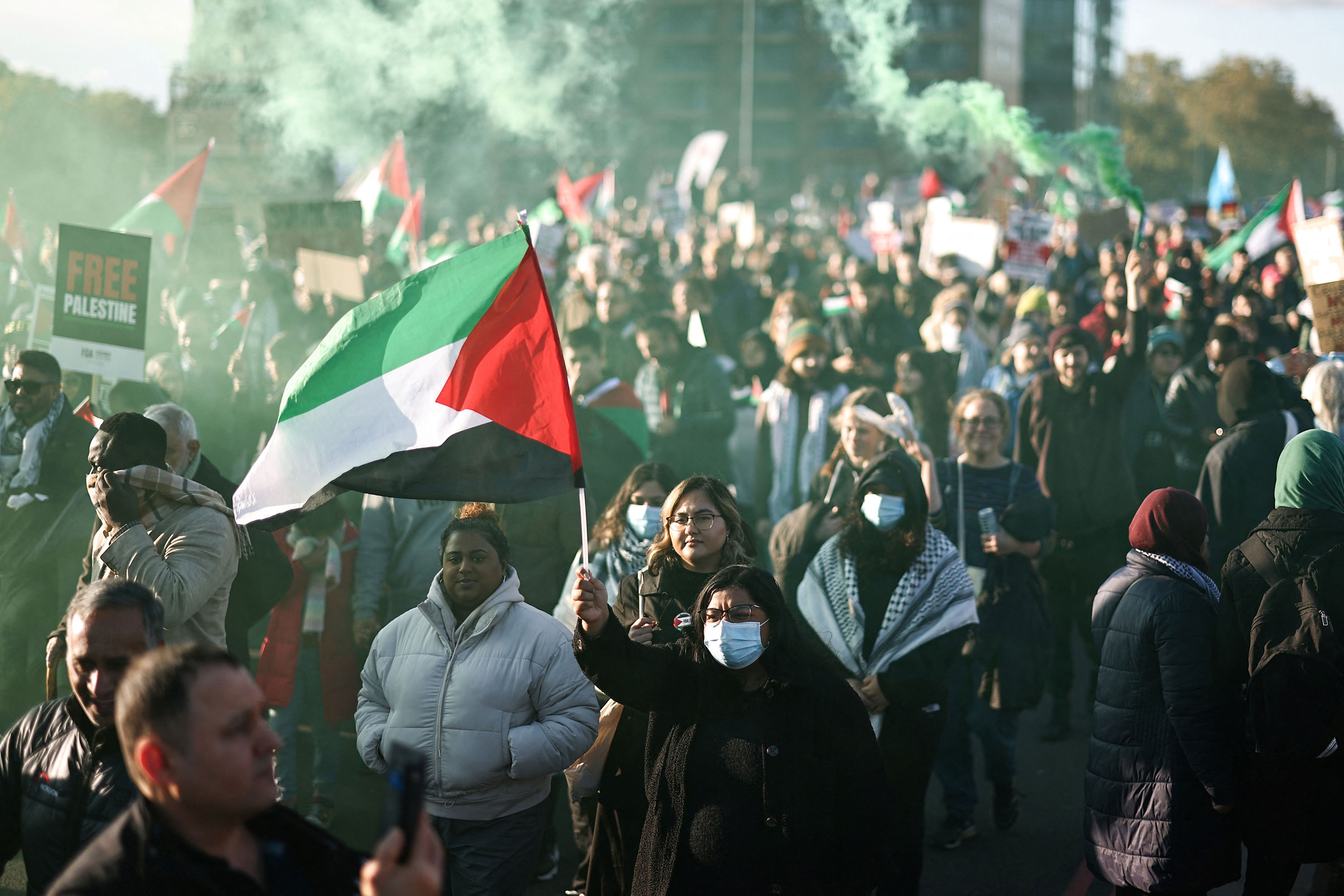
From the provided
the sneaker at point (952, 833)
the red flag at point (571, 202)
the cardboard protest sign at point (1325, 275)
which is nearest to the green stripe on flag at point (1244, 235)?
the cardboard protest sign at point (1325, 275)

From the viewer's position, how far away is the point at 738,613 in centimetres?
355

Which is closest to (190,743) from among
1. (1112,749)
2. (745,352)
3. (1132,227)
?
(1112,749)

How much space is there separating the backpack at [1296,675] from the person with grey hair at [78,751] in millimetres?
3353

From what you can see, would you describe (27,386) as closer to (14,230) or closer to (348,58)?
(14,230)

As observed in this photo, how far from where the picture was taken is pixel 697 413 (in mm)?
8000

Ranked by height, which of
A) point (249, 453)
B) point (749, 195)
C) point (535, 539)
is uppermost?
point (749, 195)

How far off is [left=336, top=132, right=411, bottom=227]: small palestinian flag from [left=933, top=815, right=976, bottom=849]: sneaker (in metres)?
10.7

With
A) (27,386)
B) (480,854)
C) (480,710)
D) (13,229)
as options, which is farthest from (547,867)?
(13,229)

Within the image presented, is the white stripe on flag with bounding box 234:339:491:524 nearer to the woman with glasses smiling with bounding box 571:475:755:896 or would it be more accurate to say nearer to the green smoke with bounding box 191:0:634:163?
the woman with glasses smiling with bounding box 571:475:755:896

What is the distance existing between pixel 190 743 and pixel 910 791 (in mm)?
3191

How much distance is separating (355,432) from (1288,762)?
3204 mm

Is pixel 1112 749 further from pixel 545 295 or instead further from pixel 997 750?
pixel 545 295

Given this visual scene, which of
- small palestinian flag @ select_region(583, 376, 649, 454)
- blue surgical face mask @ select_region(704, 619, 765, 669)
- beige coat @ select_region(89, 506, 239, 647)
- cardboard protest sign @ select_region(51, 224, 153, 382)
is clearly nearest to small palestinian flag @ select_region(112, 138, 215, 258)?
cardboard protest sign @ select_region(51, 224, 153, 382)

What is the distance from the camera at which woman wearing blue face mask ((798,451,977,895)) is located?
15.4 ft
